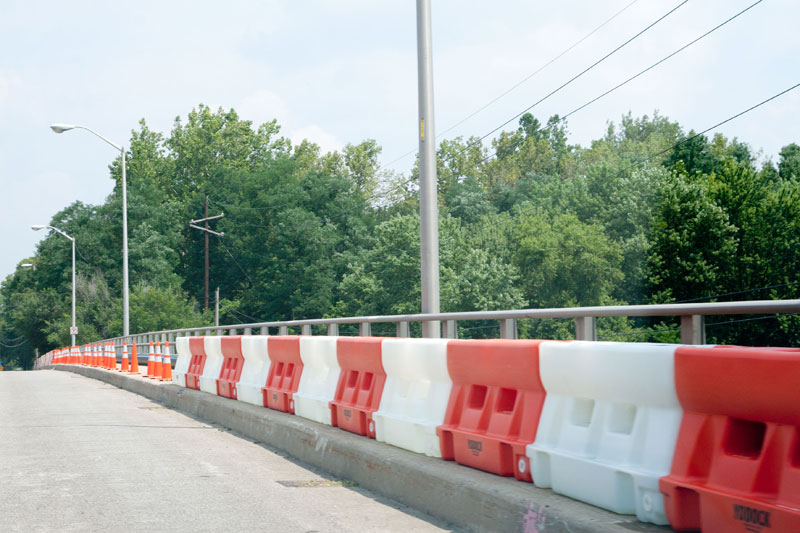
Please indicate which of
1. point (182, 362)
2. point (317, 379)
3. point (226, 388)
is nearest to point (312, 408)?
point (317, 379)

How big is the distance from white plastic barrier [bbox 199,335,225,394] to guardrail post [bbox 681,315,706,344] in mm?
9630

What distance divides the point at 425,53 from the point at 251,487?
23.3ft

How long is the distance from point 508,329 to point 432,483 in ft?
4.30

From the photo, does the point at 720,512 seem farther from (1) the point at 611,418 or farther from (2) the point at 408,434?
(2) the point at 408,434

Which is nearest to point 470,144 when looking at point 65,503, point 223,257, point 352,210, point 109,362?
point 352,210

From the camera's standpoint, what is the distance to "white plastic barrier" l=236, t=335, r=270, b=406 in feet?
38.1

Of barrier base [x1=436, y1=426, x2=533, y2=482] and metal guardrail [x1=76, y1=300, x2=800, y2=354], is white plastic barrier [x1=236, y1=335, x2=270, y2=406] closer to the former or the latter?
metal guardrail [x1=76, y1=300, x2=800, y2=354]

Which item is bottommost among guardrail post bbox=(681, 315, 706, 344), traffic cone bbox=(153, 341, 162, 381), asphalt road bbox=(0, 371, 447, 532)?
asphalt road bbox=(0, 371, 447, 532)

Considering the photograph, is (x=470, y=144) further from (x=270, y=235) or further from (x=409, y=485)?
(x=409, y=485)

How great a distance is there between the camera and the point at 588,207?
8256 centimetres

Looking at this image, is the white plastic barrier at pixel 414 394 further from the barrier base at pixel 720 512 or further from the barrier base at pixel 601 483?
the barrier base at pixel 720 512

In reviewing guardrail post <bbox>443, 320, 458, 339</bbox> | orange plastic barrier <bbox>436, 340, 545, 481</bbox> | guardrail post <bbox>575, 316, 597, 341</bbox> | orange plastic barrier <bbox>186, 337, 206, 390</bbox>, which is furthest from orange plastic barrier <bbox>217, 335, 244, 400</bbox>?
guardrail post <bbox>575, 316, 597, 341</bbox>

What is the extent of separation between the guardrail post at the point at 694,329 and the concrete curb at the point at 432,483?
0.93 m

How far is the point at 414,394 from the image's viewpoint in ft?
24.4
